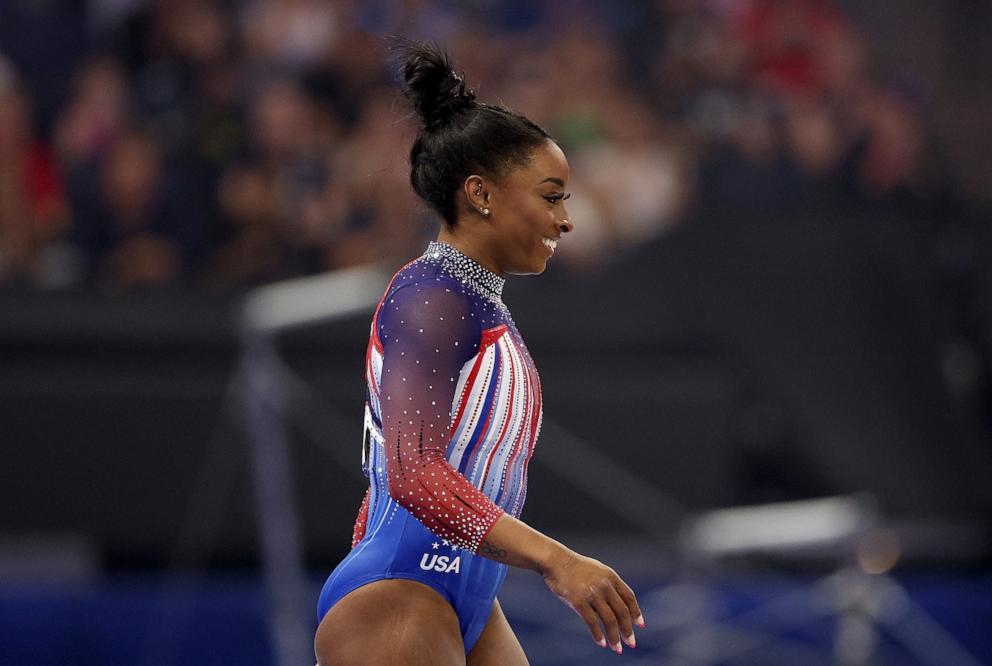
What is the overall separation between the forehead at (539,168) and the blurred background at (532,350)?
308 centimetres

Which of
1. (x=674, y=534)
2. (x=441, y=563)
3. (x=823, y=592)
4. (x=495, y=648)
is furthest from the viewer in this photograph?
(x=823, y=592)

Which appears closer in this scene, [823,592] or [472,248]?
[472,248]

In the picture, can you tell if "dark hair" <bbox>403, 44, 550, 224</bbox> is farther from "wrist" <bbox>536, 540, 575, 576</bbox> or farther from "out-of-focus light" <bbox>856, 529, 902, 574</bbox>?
"out-of-focus light" <bbox>856, 529, 902, 574</bbox>

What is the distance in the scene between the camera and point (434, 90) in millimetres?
2377

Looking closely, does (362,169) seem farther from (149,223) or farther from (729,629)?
(729,629)

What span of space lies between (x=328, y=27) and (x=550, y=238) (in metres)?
4.42

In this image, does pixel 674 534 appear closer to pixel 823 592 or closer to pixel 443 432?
pixel 823 592

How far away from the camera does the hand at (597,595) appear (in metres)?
1.98

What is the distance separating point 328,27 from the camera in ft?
21.3

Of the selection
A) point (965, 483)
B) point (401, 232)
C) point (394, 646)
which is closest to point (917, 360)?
point (965, 483)

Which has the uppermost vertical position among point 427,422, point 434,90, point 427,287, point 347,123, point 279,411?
point 347,123

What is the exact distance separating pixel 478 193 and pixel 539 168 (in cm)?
11

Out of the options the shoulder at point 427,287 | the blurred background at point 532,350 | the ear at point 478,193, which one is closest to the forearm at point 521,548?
the shoulder at point 427,287

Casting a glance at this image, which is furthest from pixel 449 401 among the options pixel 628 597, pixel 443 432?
pixel 628 597
